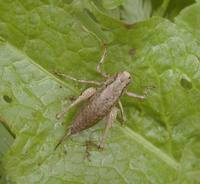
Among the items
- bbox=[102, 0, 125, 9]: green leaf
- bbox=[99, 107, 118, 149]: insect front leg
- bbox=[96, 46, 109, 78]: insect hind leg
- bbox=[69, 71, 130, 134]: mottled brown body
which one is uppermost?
bbox=[102, 0, 125, 9]: green leaf

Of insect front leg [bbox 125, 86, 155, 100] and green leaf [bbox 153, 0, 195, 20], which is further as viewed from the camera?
green leaf [bbox 153, 0, 195, 20]

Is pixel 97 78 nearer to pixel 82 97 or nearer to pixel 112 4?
pixel 82 97

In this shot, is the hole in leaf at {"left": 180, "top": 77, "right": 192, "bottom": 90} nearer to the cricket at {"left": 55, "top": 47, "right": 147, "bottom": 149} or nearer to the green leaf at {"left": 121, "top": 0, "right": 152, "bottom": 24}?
the cricket at {"left": 55, "top": 47, "right": 147, "bottom": 149}

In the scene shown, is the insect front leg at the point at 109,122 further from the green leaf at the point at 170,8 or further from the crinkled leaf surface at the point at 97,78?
the green leaf at the point at 170,8

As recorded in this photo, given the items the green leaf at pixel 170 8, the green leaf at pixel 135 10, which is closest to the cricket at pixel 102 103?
the green leaf at pixel 135 10

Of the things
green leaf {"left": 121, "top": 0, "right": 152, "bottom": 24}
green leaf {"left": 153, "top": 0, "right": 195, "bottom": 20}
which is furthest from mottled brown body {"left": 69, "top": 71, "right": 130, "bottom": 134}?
green leaf {"left": 153, "top": 0, "right": 195, "bottom": 20}

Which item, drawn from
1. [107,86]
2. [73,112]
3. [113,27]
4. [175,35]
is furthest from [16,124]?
[175,35]
